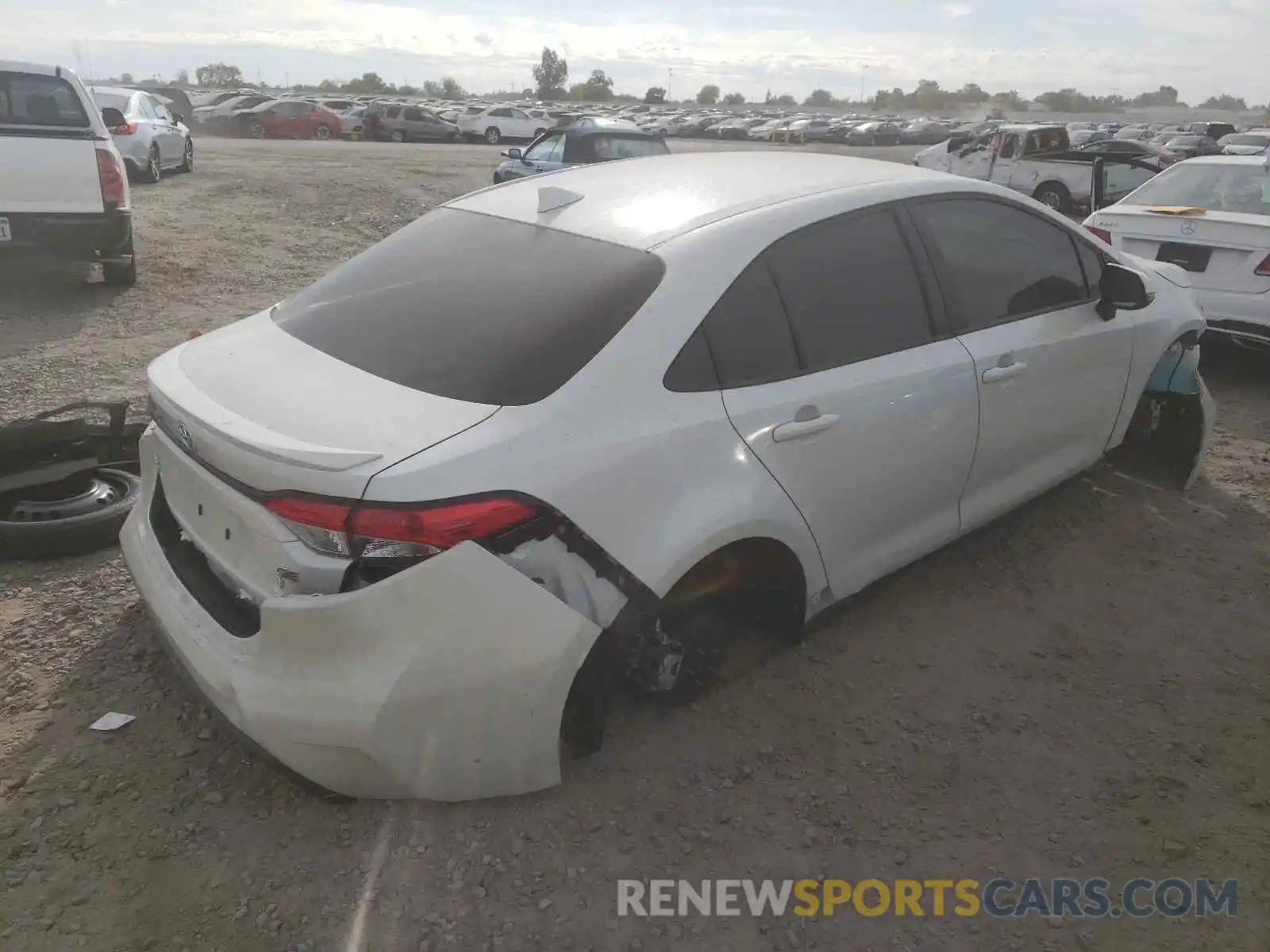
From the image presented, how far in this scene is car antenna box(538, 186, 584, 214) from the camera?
312 centimetres

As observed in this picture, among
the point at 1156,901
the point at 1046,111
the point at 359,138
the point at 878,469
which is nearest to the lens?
the point at 1156,901

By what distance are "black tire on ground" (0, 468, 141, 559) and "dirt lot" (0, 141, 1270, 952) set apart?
8cm

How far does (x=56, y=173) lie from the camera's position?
24.1 feet

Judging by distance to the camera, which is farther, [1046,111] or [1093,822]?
[1046,111]

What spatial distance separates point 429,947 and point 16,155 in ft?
23.5

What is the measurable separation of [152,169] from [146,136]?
473mm

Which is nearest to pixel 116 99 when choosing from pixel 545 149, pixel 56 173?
pixel 545 149

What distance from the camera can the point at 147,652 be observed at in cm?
323

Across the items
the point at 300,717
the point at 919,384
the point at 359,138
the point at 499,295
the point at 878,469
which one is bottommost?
the point at 359,138

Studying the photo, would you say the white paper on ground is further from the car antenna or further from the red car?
the red car

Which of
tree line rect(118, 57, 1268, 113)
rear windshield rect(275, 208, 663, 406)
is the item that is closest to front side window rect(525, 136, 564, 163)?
rear windshield rect(275, 208, 663, 406)

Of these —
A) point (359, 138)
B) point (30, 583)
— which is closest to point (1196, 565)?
point (30, 583)

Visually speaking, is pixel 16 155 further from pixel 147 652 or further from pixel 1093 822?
pixel 1093 822

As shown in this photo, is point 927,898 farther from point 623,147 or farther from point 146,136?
point 146,136
